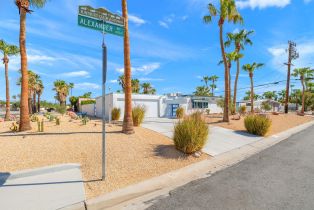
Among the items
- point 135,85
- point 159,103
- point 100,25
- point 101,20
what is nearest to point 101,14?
point 101,20

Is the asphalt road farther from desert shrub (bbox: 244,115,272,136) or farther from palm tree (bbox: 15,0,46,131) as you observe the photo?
palm tree (bbox: 15,0,46,131)

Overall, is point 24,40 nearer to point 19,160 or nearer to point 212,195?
point 19,160

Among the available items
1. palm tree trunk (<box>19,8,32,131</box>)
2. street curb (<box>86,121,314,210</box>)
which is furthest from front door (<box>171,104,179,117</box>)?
street curb (<box>86,121,314,210</box>)

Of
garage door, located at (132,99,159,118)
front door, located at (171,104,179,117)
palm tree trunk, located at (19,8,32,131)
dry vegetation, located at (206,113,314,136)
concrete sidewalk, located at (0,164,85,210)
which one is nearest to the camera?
concrete sidewalk, located at (0,164,85,210)

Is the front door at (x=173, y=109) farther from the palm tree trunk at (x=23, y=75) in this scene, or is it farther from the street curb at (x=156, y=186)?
the street curb at (x=156, y=186)

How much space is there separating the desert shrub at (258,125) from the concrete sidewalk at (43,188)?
11379 mm

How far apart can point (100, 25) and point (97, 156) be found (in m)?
4.05

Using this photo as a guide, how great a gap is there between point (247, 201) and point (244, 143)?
7.23 m

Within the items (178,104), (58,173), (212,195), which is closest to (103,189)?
(58,173)

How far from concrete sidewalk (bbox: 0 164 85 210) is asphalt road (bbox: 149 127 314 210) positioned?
1.75m

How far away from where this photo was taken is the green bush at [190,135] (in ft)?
25.0

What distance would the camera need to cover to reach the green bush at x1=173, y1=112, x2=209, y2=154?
7621 mm

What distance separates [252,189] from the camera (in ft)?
16.5

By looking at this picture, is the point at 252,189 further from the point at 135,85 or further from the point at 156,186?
the point at 135,85
